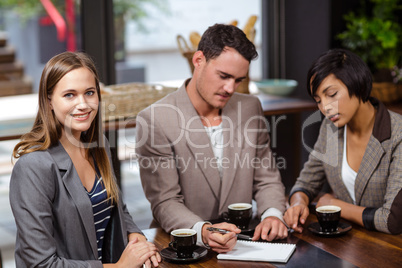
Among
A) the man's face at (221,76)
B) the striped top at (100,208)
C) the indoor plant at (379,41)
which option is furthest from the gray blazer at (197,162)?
the indoor plant at (379,41)

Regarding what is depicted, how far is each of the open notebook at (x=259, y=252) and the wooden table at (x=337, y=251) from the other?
2 centimetres

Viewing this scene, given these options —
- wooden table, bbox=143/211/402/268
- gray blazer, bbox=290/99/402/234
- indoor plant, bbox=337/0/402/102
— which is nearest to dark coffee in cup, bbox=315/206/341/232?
wooden table, bbox=143/211/402/268

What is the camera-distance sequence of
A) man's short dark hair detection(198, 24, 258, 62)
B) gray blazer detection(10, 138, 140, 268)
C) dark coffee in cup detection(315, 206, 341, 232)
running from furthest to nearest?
man's short dark hair detection(198, 24, 258, 62)
dark coffee in cup detection(315, 206, 341, 232)
gray blazer detection(10, 138, 140, 268)

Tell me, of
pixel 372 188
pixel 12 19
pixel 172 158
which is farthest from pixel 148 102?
pixel 12 19

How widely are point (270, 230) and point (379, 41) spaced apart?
2675mm

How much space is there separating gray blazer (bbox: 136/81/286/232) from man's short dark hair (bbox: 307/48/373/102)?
0.46 meters

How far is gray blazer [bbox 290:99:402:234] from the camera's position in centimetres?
216

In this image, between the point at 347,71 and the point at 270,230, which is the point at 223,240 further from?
the point at 347,71

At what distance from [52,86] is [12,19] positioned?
3279 millimetres

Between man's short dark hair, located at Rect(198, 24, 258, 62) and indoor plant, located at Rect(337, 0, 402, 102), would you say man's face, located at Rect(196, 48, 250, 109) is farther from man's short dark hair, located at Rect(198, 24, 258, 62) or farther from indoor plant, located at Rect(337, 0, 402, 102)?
indoor plant, located at Rect(337, 0, 402, 102)

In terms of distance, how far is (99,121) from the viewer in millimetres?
2039

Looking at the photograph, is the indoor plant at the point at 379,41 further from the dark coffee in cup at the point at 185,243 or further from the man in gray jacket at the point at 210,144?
the dark coffee in cup at the point at 185,243

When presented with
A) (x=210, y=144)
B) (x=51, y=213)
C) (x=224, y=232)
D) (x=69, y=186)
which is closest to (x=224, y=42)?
(x=210, y=144)

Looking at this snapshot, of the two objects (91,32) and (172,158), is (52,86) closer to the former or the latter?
(172,158)
